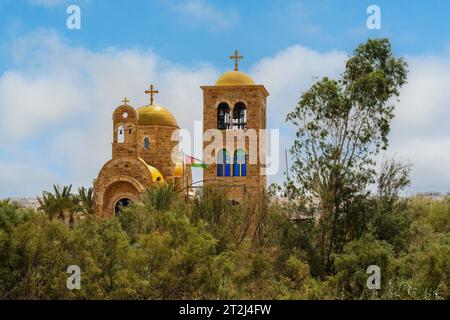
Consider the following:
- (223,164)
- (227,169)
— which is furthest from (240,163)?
(223,164)

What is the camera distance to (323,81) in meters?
26.5

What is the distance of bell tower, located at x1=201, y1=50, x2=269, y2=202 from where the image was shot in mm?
40938

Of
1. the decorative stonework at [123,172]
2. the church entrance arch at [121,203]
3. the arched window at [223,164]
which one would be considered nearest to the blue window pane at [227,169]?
the arched window at [223,164]

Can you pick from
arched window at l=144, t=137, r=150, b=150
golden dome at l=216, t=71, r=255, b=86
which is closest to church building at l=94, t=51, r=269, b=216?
golden dome at l=216, t=71, r=255, b=86

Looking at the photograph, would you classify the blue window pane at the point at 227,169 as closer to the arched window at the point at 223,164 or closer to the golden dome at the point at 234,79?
the arched window at the point at 223,164

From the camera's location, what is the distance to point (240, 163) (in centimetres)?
4119

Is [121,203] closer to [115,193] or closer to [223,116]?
[115,193]

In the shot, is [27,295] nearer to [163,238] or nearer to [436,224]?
[163,238]

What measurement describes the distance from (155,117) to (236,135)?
7830 mm

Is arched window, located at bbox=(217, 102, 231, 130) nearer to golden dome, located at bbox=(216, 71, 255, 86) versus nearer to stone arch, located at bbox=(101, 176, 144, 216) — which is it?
golden dome, located at bbox=(216, 71, 255, 86)

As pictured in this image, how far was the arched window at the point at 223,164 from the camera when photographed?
41.1 meters
